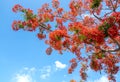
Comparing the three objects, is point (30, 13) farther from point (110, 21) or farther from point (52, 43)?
point (110, 21)

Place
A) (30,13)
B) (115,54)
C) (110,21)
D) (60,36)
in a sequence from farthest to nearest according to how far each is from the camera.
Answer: (115,54) < (30,13) < (60,36) < (110,21)

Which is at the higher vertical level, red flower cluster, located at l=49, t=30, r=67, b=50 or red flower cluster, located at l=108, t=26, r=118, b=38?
red flower cluster, located at l=49, t=30, r=67, b=50

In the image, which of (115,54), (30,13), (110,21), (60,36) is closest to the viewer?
(110,21)

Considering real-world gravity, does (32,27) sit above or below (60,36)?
above

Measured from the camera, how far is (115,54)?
996 inches

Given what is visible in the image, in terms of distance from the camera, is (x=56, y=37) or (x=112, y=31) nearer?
(x=112, y=31)

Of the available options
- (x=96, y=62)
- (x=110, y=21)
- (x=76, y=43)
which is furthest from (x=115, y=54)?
(x=110, y=21)

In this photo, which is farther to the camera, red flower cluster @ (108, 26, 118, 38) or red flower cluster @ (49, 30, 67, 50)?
red flower cluster @ (49, 30, 67, 50)

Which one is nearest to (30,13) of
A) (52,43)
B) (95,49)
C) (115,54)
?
(52,43)

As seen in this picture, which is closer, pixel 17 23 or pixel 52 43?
pixel 52 43

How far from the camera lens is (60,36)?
69.2 ft

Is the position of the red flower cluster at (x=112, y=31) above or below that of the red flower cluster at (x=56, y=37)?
below

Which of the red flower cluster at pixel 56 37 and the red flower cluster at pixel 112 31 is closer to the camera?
the red flower cluster at pixel 112 31

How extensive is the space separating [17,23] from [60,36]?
11.9ft
